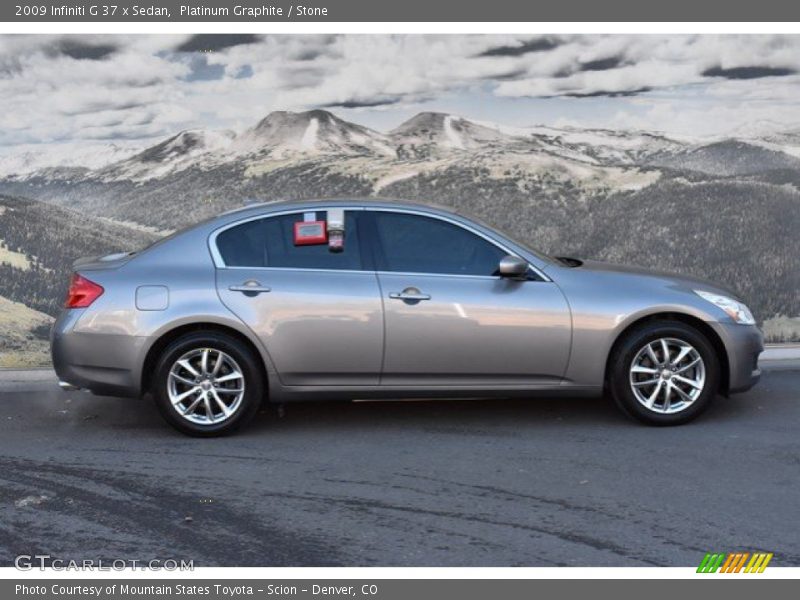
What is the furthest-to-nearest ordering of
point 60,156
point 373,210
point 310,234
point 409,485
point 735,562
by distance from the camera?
point 60,156 → point 373,210 → point 310,234 → point 409,485 → point 735,562

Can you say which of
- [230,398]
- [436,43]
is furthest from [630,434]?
[436,43]

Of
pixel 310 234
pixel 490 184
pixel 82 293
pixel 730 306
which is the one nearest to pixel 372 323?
pixel 310 234

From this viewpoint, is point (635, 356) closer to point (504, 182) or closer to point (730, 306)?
point (730, 306)

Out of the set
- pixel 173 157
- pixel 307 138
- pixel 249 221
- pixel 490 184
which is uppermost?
pixel 307 138

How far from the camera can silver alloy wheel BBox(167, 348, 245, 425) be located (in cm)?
793

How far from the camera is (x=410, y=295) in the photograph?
26.2 feet

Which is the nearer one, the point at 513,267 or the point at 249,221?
the point at 513,267

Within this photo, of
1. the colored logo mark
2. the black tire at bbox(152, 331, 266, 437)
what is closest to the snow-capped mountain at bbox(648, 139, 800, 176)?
the black tire at bbox(152, 331, 266, 437)

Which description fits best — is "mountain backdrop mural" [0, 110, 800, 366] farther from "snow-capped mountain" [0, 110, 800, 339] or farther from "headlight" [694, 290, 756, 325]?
"headlight" [694, 290, 756, 325]

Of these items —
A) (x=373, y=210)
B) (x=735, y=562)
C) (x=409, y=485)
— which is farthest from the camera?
(x=373, y=210)

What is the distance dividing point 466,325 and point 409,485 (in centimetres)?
141

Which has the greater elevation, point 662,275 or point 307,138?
point 307,138

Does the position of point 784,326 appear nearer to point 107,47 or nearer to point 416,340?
point 416,340

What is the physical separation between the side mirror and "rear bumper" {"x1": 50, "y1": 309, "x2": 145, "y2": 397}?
88.6 inches
